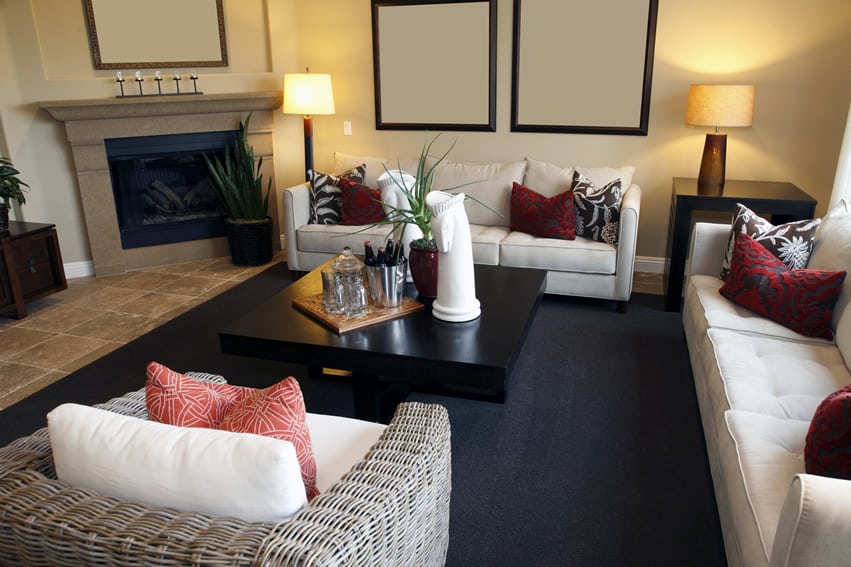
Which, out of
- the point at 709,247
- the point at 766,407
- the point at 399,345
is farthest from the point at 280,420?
the point at 709,247

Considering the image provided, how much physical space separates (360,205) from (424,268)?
6.40 feet

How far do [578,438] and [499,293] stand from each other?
0.74 meters

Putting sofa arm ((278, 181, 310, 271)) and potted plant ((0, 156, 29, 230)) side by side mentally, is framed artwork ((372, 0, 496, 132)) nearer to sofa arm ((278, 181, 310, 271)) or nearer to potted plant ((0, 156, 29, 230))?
sofa arm ((278, 181, 310, 271))

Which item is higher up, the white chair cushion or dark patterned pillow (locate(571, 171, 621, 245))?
dark patterned pillow (locate(571, 171, 621, 245))

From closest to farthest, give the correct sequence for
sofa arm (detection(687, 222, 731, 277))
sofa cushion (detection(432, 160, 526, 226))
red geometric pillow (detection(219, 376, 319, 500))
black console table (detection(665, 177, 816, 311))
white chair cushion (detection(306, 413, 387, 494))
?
red geometric pillow (detection(219, 376, 319, 500)), white chair cushion (detection(306, 413, 387, 494)), sofa arm (detection(687, 222, 731, 277)), black console table (detection(665, 177, 816, 311)), sofa cushion (detection(432, 160, 526, 226))

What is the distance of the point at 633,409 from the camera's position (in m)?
2.89

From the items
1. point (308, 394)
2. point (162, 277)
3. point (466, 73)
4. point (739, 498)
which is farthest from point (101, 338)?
point (739, 498)

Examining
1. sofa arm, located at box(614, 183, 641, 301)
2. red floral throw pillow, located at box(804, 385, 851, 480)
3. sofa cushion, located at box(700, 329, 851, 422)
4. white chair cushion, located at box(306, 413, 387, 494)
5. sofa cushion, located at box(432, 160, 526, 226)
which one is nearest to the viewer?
red floral throw pillow, located at box(804, 385, 851, 480)

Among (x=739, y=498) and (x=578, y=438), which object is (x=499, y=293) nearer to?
(x=578, y=438)

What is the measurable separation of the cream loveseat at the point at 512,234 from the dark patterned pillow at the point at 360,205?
0.24ft

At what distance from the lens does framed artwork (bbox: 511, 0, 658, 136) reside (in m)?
4.41

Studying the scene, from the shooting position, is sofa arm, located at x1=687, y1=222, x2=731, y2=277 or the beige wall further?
the beige wall

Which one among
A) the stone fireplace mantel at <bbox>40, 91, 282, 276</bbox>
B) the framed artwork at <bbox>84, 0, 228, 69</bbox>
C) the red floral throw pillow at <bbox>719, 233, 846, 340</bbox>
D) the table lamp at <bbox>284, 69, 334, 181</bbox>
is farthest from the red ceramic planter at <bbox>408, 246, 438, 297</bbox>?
the framed artwork at <bbox>84, 0, 228, 69</bbox>

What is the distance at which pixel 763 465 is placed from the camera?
1747 mm
